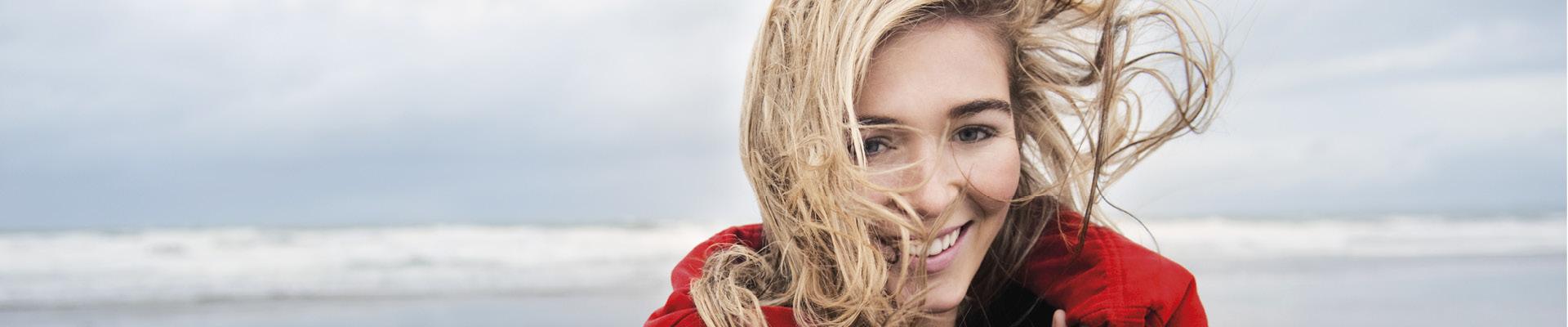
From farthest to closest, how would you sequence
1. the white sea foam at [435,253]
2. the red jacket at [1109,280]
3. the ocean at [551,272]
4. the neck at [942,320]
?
the white sea foam at [435,253] → the ocean at [551,272] → the neck at [942,320] → the red jacket at [1109,280]

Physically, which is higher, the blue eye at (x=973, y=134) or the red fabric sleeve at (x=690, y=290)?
the blue eye at (x=973, y=134)

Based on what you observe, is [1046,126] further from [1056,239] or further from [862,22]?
[862,22]

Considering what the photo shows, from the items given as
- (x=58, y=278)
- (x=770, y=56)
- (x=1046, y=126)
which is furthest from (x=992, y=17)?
(x=58, y=278)

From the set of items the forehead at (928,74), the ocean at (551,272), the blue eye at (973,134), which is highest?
the forehead at (928,74)

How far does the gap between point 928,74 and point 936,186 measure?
0.20 m

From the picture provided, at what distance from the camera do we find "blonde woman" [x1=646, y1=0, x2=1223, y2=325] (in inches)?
69.3

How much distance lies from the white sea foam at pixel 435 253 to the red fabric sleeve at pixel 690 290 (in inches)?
205

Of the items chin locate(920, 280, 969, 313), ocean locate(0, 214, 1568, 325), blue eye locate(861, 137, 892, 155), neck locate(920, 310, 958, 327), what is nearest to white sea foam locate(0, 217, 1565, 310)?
ocean locate(0, 214, 1568, 325)

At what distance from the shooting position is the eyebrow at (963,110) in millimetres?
1777

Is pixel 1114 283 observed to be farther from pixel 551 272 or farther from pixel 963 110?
pixel 551 272

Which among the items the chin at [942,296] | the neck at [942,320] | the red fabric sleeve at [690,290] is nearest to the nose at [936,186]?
the chin at [942,296]

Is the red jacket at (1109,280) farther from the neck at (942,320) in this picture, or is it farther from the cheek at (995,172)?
the cheek at (995,172)

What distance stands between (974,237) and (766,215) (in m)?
0.40

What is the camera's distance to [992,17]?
79.2 inches
